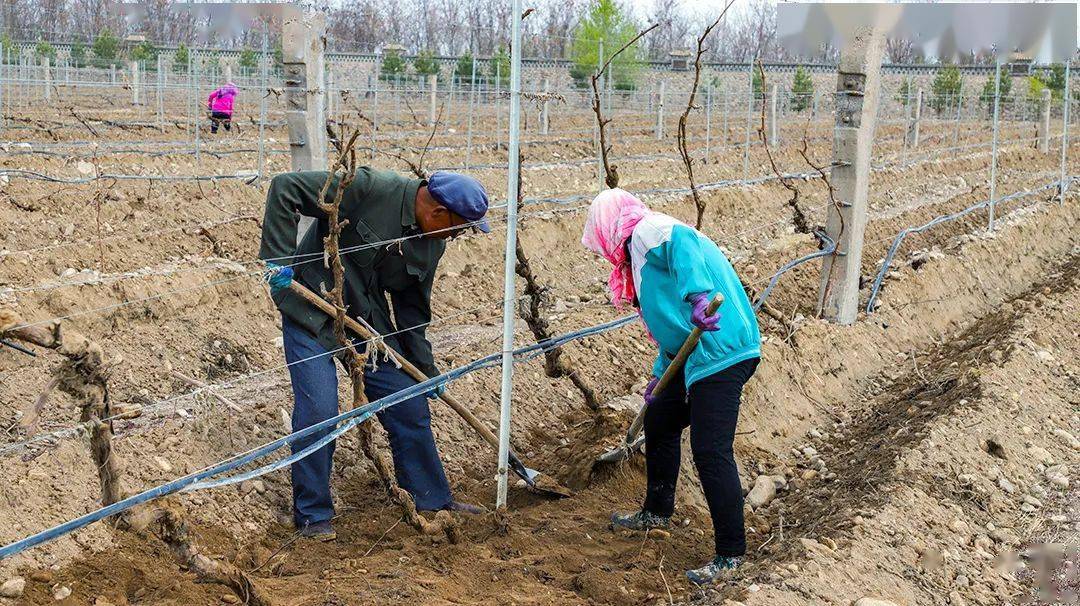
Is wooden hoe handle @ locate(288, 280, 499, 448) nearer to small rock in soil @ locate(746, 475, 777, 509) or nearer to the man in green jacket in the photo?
the man in green jacket

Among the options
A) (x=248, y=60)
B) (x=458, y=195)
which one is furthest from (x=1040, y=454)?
(x=248, y=60)

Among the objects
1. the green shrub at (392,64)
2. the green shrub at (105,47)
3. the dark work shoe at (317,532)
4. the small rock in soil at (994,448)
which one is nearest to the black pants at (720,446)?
the dark work shoe at (317,532)

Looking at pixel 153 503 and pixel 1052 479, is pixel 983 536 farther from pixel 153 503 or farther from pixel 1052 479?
pixel 153 503

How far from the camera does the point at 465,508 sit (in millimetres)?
4531

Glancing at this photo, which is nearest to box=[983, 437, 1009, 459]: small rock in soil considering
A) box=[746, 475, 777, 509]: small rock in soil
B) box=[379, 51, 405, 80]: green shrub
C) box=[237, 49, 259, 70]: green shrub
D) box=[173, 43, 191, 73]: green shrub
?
box=[746, 475, 777, 509]: small rock in soil

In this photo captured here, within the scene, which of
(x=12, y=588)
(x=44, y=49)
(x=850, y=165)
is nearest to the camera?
(x=12, y=588)

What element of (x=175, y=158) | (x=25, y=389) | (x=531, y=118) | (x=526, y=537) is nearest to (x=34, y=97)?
(x=531, y=118)

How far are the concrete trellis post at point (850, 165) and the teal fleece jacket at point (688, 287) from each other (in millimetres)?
3088

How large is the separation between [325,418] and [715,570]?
1.44 metres

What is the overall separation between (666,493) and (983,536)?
125 cm

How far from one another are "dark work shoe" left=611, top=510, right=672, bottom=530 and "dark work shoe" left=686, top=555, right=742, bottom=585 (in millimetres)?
460

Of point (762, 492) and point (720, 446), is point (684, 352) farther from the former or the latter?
point (762, 492)

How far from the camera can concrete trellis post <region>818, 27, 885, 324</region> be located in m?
6.63

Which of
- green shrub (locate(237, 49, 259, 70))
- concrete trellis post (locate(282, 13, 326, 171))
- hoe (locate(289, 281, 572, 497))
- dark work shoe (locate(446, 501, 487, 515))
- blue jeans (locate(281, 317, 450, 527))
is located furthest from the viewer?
green shrub (locate(237, 49, 259, 70))
